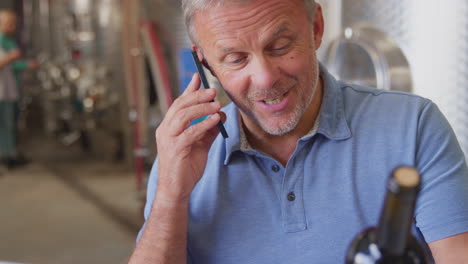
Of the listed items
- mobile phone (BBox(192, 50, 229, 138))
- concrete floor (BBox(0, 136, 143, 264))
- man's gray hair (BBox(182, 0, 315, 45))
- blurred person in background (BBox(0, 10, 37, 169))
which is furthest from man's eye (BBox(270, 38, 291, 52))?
blurred person in background (BBox(0, 10, 37, 169))

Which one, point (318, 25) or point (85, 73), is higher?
point (318, 25)

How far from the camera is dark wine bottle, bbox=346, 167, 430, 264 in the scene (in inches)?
15.6

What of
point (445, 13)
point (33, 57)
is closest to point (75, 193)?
point (445, 13)

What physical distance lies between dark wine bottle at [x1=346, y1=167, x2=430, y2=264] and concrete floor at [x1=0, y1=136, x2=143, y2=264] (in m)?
3.03

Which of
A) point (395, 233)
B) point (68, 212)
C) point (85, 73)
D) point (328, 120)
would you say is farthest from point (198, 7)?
point (85, 73)

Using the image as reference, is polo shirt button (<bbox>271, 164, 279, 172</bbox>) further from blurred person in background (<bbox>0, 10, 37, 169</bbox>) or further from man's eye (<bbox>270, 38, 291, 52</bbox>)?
blurred person in background (<bbox>0, 10, 37, 169</bbox>)

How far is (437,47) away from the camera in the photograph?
1.65 m

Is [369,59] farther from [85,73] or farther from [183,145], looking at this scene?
[85,73]

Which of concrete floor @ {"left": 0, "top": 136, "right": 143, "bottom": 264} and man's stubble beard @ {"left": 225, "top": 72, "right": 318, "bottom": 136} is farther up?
man's stubble beard @ {"left": 225, "top": 72, "right": 318, "bottom": 136}

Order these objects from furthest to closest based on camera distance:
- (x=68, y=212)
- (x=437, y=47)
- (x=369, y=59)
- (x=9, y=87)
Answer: (x=9, y=87)
(x=68, y=212)
(x=369, y=59)
(x=437, y=47)

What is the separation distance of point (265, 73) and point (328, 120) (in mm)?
214

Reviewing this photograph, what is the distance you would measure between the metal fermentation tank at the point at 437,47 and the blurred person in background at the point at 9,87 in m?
4.85

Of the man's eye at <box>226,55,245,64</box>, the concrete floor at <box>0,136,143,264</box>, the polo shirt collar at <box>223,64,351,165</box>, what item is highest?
the man's eye at <box>226,55,245,64</box>

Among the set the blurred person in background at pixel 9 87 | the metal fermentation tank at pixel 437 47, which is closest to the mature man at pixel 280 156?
the metal fermentation tank at pixel 437 47
